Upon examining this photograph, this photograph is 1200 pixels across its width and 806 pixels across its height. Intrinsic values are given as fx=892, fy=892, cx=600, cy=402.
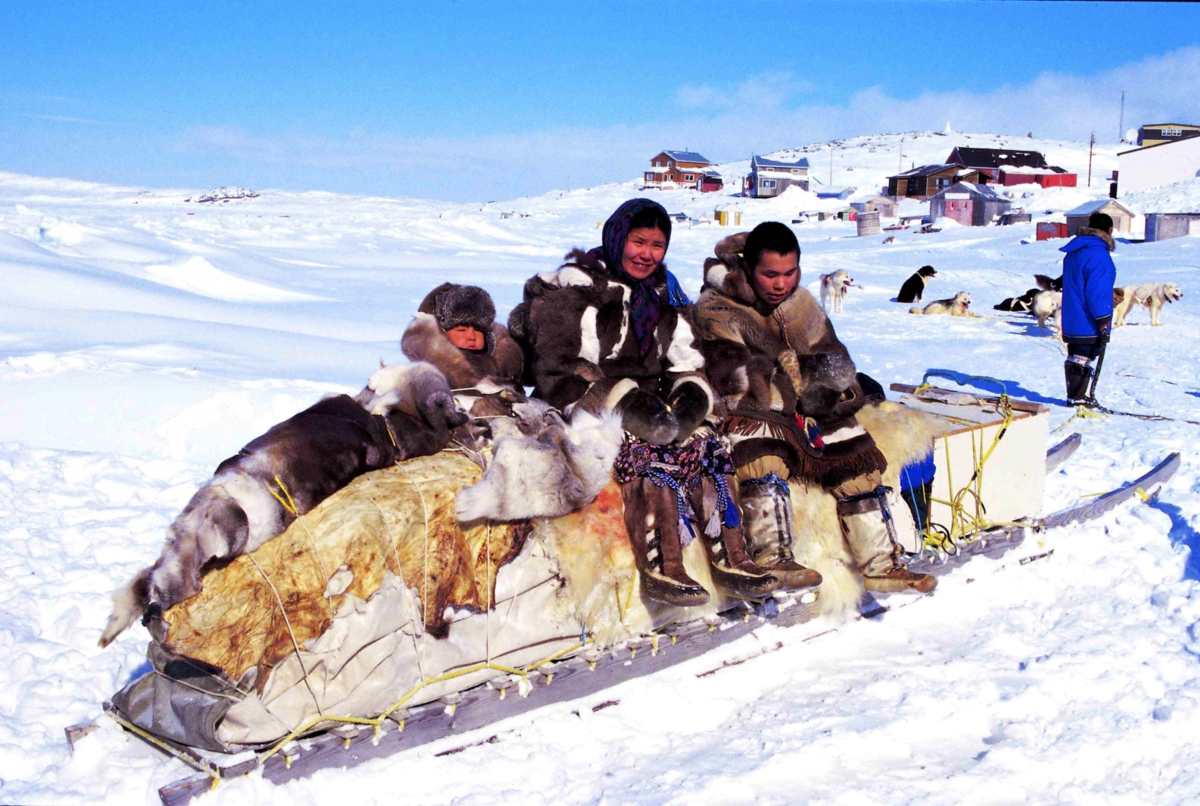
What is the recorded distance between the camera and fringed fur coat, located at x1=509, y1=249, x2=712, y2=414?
9.23ft

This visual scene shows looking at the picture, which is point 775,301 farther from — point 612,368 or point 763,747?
point 763,747

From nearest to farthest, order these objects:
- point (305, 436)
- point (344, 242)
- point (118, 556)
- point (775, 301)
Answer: point (305, 436) < point (775, 301) < point (118, 556) < point (344, 242)

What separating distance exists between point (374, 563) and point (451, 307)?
91cm

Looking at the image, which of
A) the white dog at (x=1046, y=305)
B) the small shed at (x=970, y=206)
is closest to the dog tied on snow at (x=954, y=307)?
the white dog at (x=1046, y=305)

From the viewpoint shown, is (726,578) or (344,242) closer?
(726,578)

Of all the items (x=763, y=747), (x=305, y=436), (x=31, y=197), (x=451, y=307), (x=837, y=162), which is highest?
(x=837, y=162)

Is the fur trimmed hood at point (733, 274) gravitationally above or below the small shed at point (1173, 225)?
below

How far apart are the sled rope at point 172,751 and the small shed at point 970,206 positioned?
35.6 metres

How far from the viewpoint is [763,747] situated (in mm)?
2463

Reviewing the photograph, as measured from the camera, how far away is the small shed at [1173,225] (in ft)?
73.5

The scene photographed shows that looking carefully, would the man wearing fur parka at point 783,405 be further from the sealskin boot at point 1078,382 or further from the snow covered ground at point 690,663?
the sealskin boot at point 1078,382

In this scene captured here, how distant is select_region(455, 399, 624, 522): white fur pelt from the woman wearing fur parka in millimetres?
96

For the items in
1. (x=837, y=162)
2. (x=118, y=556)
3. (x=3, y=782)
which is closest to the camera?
(x=3, y=782)

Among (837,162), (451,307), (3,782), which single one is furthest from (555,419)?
(837,162)
